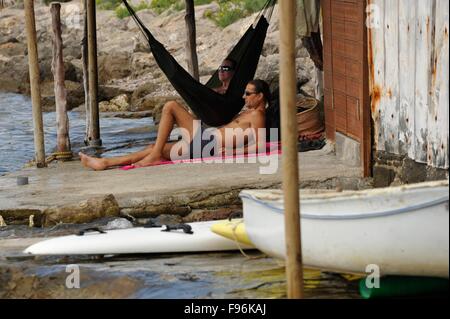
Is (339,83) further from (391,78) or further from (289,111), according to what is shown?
(289,111)

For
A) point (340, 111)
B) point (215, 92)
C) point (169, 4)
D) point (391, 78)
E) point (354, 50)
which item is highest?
point (169, 4)

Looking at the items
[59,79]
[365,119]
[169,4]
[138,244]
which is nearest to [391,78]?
[365,119]

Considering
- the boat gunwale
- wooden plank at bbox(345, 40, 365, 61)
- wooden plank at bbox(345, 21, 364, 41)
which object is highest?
wooden plank at bbox(345, 21, 364, 41)

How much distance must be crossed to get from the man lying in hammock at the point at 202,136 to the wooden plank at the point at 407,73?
2119 millimetres

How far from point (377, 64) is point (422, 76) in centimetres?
103

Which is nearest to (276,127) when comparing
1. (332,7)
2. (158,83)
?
(332,7)

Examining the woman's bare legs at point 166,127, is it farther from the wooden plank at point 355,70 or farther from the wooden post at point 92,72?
the wooden post at point 92,72

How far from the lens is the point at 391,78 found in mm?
9656

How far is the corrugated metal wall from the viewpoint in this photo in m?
8.62

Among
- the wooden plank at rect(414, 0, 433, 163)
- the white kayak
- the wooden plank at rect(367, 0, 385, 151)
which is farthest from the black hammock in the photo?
the white kayak

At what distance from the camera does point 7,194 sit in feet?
34.7

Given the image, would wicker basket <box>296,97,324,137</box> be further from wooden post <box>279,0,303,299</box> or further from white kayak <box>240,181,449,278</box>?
wooden post <box>279,0,303,299</box>

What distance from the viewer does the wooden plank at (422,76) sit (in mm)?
8820

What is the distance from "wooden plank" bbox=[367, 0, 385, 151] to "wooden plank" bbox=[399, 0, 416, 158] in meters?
0.44
